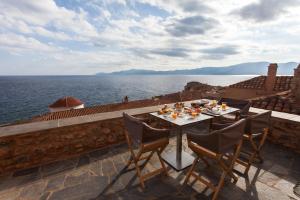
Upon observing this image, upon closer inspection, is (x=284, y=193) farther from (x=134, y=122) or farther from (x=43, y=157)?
(x=43, y=157)

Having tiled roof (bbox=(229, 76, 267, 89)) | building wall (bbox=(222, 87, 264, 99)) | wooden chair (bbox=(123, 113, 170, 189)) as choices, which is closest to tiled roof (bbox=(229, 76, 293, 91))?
tiled roof (bbox=(229, 76, 267, 89))

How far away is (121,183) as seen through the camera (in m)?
2.41

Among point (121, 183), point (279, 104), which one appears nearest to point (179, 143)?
point (121, 183)

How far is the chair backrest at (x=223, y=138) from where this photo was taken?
190 centimetres

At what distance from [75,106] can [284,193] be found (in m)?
16.4

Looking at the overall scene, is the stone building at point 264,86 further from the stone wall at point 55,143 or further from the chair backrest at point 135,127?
the chair backrest at point 135,127

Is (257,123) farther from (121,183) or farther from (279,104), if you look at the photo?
(279,104)

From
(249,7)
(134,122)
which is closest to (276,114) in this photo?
(134,122)

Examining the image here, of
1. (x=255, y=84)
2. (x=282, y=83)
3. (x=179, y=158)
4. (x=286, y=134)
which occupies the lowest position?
(x=179, y=158)

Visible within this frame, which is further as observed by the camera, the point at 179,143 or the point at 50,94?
the point at 50,94

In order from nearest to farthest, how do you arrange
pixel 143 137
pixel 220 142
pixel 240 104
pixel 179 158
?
pixel 220 142 → pixel 143 137 → pixel 179 158 → pixel 240 104

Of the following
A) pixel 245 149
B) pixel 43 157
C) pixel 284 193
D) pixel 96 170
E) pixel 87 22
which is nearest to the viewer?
pixel 284 193

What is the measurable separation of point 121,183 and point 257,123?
8.37ft

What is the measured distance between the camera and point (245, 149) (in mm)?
3346
